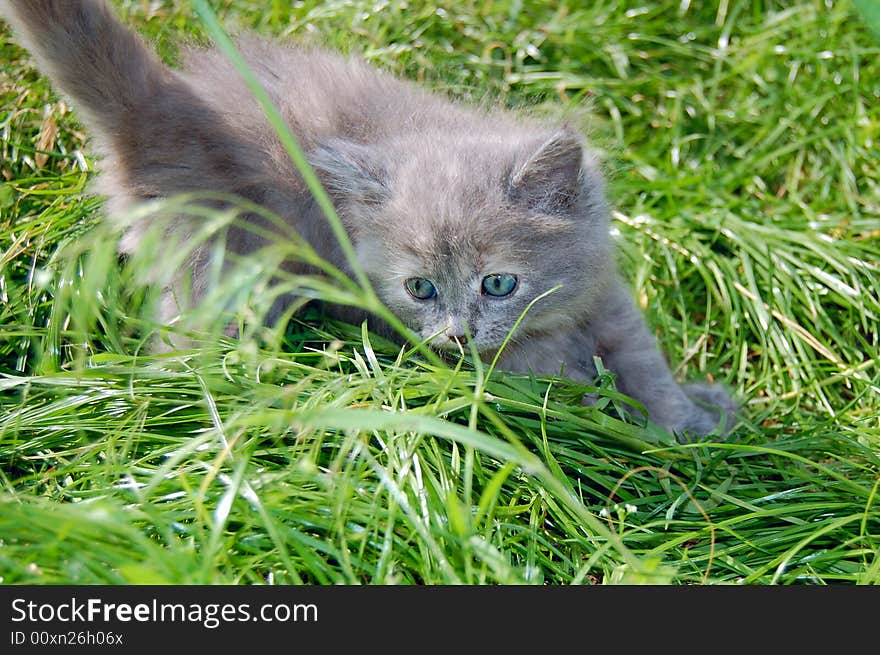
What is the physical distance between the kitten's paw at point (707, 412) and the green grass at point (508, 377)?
0.07m

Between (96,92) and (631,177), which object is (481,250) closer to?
(96,92)

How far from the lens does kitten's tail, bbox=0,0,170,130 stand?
6.35ft

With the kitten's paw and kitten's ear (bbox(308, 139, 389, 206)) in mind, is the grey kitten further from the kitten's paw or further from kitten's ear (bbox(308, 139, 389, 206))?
the kitten's paw

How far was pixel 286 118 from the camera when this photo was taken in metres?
2.13

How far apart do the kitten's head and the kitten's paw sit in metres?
0.54

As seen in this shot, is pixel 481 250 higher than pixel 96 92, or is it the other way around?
pixel 96 92

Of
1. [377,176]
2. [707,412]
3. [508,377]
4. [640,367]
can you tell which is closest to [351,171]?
[377,176]

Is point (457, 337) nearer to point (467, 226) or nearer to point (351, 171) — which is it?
point (467, 226)

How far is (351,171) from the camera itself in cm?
202

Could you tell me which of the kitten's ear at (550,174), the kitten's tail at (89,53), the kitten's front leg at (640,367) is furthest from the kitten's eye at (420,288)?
the kitten's tail at (89,53)

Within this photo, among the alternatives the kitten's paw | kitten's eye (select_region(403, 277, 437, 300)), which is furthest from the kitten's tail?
the kitten's paw

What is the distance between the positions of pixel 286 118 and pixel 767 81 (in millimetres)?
2066

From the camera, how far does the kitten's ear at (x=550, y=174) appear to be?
2.02 m
